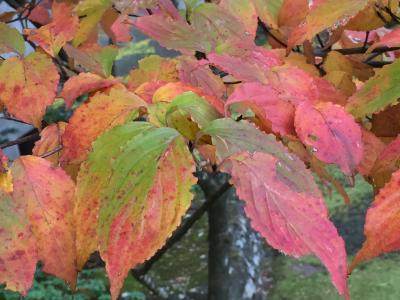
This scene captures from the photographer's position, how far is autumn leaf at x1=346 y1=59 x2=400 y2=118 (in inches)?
21.3

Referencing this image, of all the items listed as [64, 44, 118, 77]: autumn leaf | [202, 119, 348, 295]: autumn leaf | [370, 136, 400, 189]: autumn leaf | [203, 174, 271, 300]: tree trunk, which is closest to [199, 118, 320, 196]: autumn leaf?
[202, 119, 348, 295]: autumn leaf

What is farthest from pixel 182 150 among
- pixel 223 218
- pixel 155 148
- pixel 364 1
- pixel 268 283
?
pixel 268 283

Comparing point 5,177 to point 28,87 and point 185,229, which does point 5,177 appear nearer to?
point 28,87

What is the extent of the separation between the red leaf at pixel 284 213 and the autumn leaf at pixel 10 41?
1.33ft

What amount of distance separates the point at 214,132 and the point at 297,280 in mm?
2231

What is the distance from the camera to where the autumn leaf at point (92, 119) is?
19.9 inches

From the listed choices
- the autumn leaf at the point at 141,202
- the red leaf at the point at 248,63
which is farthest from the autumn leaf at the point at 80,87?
the autumn leaf at the point at 141,202

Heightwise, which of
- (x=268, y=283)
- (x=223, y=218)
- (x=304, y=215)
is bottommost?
(x=268, y=283)

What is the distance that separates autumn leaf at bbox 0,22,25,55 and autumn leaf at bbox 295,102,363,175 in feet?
1.23

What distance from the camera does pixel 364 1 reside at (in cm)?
60

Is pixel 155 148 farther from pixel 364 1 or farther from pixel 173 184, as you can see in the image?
pixel 364 1

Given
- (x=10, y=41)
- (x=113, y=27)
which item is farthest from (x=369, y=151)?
(x=113, y=27)

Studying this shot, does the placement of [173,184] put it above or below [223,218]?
above

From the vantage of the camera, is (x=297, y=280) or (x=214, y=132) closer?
(x=214, y=132)
